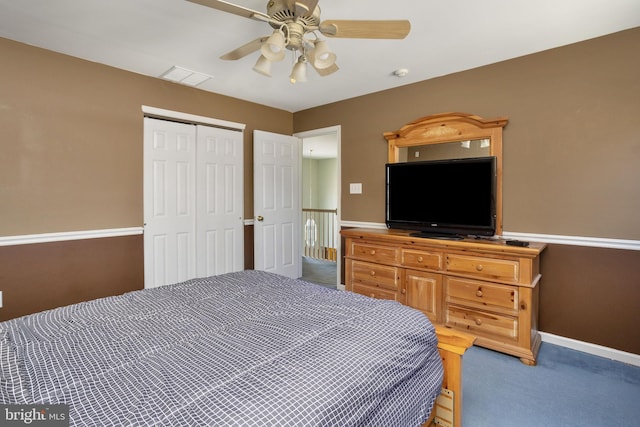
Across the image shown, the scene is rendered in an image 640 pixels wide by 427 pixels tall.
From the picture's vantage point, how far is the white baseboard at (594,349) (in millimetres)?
2402

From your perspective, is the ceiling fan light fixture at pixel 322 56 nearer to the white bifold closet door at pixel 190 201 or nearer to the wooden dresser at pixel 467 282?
the wooden dresser at pixel 467 282

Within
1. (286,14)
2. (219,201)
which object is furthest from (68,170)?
(286,14)

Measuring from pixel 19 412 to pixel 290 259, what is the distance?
3850 mm

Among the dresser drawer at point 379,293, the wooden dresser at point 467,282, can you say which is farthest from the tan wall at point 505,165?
the dresser drawer at point 379,293

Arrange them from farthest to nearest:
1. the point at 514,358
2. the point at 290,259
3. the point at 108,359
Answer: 1. the point at 290,259
2. the point at 514,358
3. the point at 108,359

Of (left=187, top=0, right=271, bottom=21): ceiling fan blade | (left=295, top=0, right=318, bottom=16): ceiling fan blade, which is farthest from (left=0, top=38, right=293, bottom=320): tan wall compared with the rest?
(left=295, top=0, right=318, bottom=16): ceiling fan blade

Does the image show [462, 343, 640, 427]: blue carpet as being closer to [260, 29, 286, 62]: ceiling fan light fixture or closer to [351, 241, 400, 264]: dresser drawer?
[351, 241, 400, 264]: dresser drawer

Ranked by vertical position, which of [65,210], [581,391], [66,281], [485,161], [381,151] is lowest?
[581,391]

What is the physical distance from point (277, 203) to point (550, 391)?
3456 mm

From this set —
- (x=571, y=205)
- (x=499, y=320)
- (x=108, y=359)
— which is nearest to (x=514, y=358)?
(x=499, y=320)

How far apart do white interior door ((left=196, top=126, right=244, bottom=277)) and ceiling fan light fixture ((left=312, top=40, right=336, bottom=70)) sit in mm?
2265

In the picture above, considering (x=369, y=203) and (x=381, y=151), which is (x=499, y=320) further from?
(x=381, y=151)

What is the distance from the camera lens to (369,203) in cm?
398

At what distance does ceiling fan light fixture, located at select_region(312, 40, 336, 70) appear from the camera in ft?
6.07
